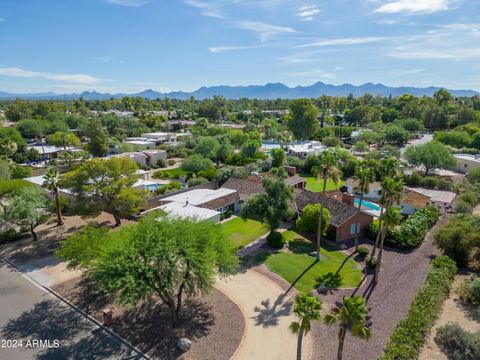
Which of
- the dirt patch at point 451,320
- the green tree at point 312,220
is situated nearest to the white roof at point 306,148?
the green tree at point 312,220

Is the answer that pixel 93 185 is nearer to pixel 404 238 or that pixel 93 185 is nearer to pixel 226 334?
pixel 226 334

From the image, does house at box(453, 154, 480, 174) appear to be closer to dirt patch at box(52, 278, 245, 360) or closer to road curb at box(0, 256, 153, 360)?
dirt patch at box(52, 278, 245, 360)

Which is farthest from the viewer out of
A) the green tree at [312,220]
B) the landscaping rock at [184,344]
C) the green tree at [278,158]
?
the green tree at [278,158]

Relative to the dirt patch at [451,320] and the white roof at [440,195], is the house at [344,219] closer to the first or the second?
the dirt patch at [451,320]

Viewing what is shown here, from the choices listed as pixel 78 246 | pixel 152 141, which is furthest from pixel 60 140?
pixel 78 246

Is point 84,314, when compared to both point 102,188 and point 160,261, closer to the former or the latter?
point 160,261

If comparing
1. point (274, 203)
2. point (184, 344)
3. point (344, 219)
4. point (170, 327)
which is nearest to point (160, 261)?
point (184, 344)

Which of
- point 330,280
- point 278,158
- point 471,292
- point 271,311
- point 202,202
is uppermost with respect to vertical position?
point 278,158
